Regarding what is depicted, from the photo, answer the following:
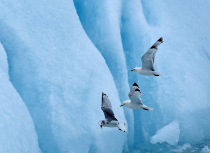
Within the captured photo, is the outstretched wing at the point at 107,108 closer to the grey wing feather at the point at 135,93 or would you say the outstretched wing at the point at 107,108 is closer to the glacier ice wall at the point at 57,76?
the grey wing feather at the point at 135,93

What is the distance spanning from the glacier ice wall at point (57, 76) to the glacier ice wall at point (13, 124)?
1.14 feet

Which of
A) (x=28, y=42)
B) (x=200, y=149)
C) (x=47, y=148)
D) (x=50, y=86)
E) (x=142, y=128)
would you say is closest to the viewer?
(x=47, y=148)

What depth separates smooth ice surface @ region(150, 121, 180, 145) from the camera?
17.9 ft

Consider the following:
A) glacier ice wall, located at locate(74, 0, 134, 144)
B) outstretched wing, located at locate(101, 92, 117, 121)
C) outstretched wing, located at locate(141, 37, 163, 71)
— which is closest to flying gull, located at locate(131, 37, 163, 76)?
outstretched wing, located at locate(141, 37, 163, 71)

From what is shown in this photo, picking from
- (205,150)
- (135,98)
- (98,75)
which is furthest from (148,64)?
(205,150)

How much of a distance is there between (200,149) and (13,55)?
3.98 m

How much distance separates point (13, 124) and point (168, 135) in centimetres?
311

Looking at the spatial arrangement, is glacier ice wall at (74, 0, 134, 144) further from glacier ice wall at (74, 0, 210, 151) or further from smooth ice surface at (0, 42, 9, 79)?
smooth ice surface at (0, 42, 9, 79)

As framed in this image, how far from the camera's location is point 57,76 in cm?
481

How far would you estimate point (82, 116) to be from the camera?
186 inches

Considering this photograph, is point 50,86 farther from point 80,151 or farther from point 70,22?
point 70,22

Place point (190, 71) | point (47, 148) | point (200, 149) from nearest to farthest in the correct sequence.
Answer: point (47, 148) < point (200, 149) < point (190, 71)

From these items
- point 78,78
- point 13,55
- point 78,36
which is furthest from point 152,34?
point 13,55

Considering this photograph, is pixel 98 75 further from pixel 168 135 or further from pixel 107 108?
pixel 168 135
